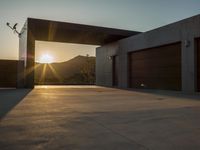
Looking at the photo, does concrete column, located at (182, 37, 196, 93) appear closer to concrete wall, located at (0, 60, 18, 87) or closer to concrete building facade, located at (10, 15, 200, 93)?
concrete building facade, located at (10, 15, 200, 93)

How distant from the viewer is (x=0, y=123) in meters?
4.87

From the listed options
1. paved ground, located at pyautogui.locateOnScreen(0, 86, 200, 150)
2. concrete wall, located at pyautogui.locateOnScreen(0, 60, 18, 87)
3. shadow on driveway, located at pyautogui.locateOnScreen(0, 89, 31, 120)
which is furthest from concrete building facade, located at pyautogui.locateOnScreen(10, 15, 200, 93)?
paved ground, located at pyautogui.locateOnScreen(0, 86, 200, 150)

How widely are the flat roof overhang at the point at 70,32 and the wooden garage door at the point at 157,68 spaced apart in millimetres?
2645

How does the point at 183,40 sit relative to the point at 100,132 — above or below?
above

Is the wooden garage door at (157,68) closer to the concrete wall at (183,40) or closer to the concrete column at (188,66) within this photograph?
the concrete wall at (183,40)

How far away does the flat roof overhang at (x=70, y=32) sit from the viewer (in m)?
19.0

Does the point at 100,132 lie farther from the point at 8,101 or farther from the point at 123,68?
the point at 123,68

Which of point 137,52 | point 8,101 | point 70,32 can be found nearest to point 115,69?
point 137,52

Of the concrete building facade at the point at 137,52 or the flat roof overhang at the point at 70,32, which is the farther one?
the flat roof overhang at the point at 70,32

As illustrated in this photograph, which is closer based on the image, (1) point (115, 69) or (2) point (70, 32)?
(2) point (70, 32)

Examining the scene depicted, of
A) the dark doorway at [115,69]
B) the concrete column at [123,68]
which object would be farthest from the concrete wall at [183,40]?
the dark doorway at [115,69]

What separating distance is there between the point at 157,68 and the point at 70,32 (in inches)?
306

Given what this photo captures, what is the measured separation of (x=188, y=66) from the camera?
14320 mm

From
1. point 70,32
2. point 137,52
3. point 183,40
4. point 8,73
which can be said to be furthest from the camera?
point 70,32
